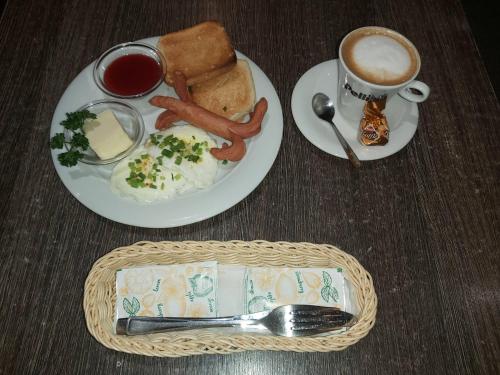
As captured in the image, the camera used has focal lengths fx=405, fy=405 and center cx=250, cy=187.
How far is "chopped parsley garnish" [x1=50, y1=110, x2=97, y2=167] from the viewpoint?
138 centimetres

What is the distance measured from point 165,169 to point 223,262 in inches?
15.0

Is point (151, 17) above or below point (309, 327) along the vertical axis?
above

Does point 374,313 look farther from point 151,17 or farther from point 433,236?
point 151,17

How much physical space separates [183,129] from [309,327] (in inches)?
32.1

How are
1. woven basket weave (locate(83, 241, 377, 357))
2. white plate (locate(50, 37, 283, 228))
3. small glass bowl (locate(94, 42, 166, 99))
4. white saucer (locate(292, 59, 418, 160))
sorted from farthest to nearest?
small glass bowl (locate(94, 42, 166, 99)) < white saucer (locate(292, 59, 418, 160)) < white plate (locate(50, 37, 283, 228)) < woven basket weave (locate(83, 241, 377, 357))

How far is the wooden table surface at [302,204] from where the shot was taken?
122cm

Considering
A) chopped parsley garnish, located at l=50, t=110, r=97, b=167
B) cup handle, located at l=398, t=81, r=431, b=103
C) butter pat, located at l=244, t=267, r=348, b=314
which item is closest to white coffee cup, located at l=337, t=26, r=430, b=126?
cup handle, located at l=398, t=81, r=431, b=103

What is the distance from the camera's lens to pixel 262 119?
149 centimetres

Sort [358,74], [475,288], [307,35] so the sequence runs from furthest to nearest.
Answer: [307,35]
[358,74]
[475,288]

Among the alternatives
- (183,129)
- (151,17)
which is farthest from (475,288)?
(151,17)

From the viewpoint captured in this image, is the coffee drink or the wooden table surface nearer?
the wooden table surface

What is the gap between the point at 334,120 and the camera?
5.17ft

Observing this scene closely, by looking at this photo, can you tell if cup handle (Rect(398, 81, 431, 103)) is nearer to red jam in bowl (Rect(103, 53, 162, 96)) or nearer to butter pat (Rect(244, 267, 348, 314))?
butter pat (Rect(244, 267, 348, 314))

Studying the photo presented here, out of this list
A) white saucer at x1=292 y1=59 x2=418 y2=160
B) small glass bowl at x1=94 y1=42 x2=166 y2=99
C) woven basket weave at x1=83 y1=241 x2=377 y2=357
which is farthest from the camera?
small glass bowl at x1=94 y1=42 x2=166 y2=99
